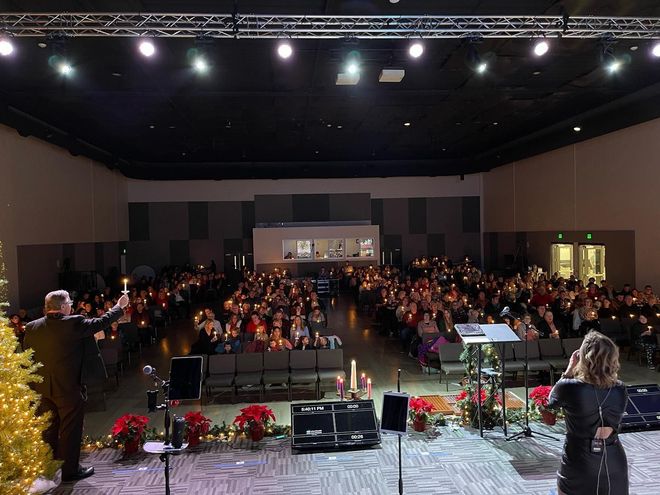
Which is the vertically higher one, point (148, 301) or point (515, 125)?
point (515, 125)

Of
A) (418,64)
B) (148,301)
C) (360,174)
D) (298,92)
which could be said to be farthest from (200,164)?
(418,64)

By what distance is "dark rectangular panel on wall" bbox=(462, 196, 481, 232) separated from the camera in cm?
2819

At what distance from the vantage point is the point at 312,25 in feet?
26.3

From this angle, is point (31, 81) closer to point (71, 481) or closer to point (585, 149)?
point (71, 481)

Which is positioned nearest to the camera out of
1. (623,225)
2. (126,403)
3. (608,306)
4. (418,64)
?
(126,403)

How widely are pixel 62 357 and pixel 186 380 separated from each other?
1.29m

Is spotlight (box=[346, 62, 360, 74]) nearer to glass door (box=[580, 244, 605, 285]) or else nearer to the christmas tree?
the christmas tree

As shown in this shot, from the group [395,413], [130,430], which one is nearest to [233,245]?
[130,430]

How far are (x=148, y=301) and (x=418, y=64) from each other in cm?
1130

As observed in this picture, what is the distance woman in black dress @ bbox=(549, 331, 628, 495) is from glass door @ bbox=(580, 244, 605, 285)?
616 inches

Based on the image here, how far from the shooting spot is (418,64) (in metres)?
10.9

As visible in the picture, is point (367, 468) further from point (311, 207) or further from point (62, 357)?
point (311, 207)

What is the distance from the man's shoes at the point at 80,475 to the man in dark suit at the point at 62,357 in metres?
0.29

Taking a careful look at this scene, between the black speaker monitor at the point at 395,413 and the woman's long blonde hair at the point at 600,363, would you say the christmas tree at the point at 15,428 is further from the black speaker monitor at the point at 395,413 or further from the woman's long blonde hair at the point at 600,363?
the woman's long blonde hair at the point at 600,363
